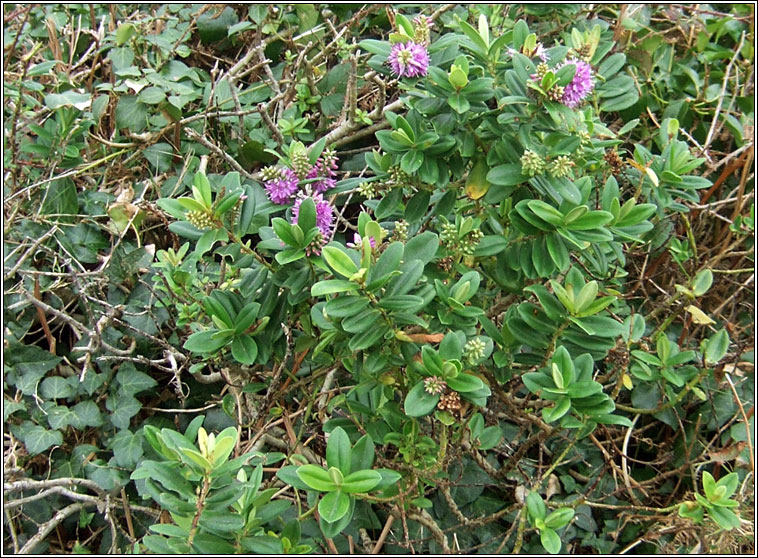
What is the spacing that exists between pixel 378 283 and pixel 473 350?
21cm

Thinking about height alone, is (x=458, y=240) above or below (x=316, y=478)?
above

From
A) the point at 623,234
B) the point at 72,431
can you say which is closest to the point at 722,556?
the point at 623,234

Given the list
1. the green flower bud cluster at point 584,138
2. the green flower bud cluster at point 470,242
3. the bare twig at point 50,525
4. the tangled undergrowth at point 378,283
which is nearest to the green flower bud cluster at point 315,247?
the tangled undergrowth at point 378,283

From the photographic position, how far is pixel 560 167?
1061 mm

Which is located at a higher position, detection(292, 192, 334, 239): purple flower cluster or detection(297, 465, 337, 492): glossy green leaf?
detection(292, 192, 334, 239): purple flower cluster

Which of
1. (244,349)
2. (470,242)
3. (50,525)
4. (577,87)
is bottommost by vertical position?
(50,525)

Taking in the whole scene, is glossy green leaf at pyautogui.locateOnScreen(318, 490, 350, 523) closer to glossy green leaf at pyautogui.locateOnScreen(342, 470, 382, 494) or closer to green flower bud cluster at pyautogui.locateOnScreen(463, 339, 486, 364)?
glossy green leaf at pyautogui.locateOnScreen(342, 470, 382, 494)

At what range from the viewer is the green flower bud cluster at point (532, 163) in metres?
1.04

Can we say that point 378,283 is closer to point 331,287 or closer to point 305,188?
point 331,287

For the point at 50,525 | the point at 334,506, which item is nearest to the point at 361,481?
the point at 334,506

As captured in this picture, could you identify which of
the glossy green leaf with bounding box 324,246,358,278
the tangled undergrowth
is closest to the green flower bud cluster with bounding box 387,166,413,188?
the tangled undergrowth

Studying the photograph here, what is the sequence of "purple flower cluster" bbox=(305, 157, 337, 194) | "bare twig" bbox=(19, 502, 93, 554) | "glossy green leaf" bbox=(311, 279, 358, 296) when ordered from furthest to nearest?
"bare twig" bbox=(19, 502, 93, 554), "purple flower cluster" bbox=(305, 157, 337, 194), "glossy green leaf" bbox=(311, 279, 358, 296)

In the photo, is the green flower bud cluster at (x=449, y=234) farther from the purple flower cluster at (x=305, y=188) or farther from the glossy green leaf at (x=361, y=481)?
the glossy green leaf at (x=361, y=481)

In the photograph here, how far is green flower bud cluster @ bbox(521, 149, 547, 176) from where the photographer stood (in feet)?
3.43
